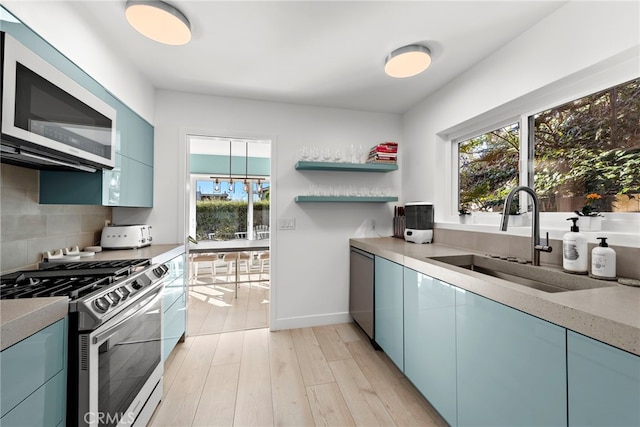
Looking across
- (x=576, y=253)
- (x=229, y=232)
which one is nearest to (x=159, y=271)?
(x=576, y=253)

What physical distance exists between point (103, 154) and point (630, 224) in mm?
2883

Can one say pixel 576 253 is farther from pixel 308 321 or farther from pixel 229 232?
pixel 229 232

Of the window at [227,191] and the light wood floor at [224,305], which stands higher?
the window at [227,191]

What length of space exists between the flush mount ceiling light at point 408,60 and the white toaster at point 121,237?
2.36 metres

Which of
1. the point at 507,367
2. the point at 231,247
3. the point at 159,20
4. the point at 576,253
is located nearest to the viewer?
the point at 507,367

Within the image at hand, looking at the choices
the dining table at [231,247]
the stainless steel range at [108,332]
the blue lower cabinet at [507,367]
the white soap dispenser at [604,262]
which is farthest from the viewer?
the dining table at [231,247]

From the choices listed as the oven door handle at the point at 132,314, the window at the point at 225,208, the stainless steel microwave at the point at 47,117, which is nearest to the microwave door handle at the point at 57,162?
the stainless steel microwave at the point at 47,117

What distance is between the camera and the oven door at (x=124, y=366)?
1.04 meters

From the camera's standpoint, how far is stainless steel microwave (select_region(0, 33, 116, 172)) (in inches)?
38.1

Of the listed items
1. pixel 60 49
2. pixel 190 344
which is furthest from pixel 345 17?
pixel 190 344

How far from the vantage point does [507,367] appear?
1.03 metres

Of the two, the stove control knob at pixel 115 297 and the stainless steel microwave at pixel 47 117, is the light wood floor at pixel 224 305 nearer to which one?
the stove control knob at pixel 115 297

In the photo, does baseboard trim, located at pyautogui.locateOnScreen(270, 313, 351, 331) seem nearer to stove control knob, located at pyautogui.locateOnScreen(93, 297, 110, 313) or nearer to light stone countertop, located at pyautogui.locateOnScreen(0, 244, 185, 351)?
stove control knob, located at pyautogui.locateOnScreen(93, 297, 110, 313)

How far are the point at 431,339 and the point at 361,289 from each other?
103cm
